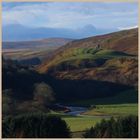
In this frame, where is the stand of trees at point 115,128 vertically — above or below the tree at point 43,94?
below

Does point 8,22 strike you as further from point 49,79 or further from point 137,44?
point 137,44

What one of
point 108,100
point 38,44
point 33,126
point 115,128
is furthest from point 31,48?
point 115,128

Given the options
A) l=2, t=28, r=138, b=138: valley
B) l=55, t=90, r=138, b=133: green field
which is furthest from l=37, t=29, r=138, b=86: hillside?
l=55, t=90, r=138, b=133: green field

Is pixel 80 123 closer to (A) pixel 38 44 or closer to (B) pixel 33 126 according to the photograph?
(B) pixel 33 126

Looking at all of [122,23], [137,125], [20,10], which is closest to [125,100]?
[137,125]

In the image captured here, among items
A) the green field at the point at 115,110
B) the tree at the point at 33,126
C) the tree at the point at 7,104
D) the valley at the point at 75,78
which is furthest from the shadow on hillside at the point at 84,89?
the tree at the point at 7,104

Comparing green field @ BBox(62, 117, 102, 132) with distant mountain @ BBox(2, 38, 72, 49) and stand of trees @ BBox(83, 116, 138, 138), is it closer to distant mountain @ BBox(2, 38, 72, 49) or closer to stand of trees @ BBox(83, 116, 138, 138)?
stand of trees @ BBox(83, 116, 138, 138)

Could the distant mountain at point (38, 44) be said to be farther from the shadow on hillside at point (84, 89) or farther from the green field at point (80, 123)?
the green field at point (80, 123)
